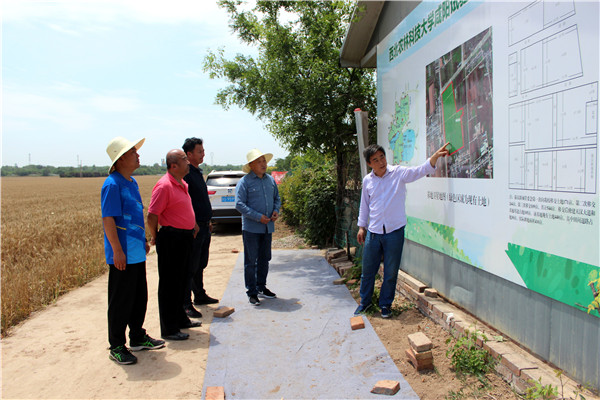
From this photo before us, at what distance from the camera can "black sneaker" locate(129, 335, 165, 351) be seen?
403 cm

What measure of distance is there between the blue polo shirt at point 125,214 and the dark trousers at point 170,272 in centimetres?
38

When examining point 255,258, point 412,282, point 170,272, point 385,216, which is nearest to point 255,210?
point 255,258

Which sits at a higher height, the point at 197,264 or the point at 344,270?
the point at 197,264

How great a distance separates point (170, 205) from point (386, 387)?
2719mm

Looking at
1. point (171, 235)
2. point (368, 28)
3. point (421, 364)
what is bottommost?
point (421, 364)

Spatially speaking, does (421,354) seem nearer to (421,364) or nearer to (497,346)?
(421,364)

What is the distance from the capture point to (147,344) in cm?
408

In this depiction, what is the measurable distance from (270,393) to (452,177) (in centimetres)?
269

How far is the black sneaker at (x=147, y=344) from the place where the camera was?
4033 mm

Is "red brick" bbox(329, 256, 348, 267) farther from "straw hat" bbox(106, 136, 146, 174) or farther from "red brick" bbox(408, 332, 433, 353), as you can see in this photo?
"straw hat" bbox(106, 136, 146, 174)

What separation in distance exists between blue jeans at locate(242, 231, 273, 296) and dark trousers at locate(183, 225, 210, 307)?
53 centimetres

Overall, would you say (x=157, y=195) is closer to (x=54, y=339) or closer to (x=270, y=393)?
(x=54, y=339)

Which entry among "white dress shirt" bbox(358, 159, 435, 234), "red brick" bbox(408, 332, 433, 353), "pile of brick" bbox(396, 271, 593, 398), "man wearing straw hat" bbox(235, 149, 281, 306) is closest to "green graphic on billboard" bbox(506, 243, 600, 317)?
"pile of brick" bbox(396, 271, 593, 398)

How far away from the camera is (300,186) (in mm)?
11219
